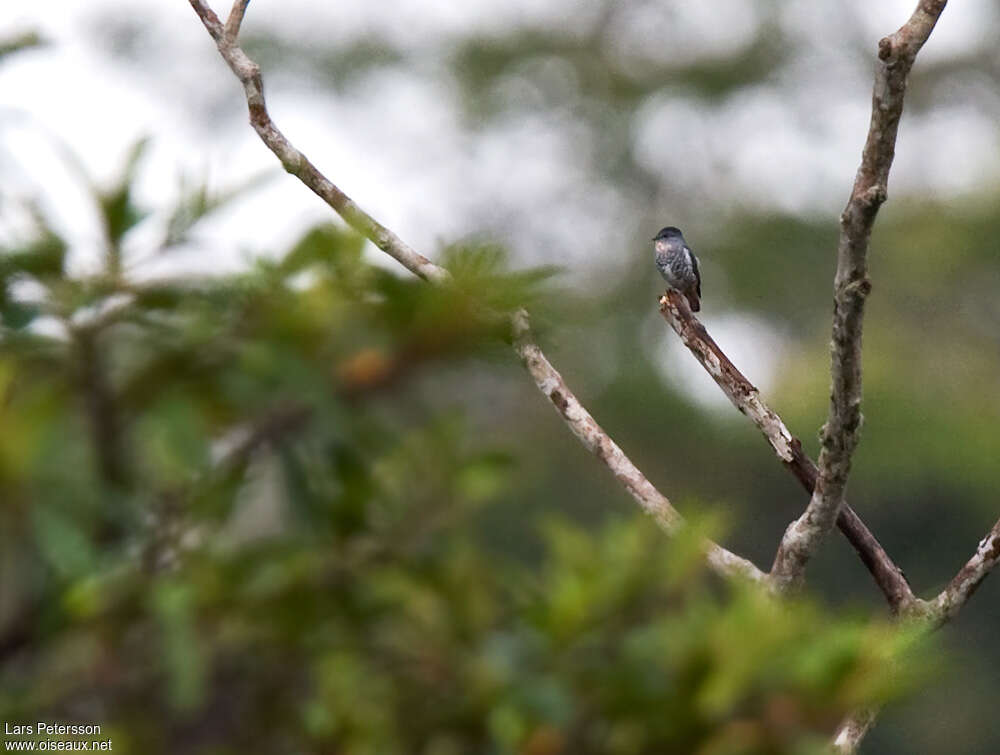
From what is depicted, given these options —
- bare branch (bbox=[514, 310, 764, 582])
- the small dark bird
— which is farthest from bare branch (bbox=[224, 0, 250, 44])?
the small dark bird

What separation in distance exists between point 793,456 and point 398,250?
0.97 m

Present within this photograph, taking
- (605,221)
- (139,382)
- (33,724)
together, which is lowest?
(605,221)

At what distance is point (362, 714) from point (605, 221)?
19.8 m

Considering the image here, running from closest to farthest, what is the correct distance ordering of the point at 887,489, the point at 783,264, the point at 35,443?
1. the point at 35,443
2. the point at 887,489
3. the point at 783,264

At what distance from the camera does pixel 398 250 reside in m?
3.34

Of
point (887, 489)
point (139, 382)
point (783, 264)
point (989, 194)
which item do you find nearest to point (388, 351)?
point (139, 382)

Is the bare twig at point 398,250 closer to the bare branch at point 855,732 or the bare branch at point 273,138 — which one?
the bare branch at point 273,138

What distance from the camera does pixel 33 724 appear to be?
5.13 feet

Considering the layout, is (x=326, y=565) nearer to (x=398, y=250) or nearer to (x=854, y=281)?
(x=854, y=281)

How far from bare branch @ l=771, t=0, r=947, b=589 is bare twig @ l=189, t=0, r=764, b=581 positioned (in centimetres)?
20

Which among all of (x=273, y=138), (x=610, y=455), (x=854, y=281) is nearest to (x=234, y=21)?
(x=273, y=138)

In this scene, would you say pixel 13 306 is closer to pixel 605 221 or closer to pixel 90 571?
pixel 90 571

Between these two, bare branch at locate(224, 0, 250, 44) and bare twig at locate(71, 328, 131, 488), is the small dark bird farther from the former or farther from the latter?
bare twig at locate(71, 328, 131, 488)

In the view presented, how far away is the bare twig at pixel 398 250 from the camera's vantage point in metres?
3.37
